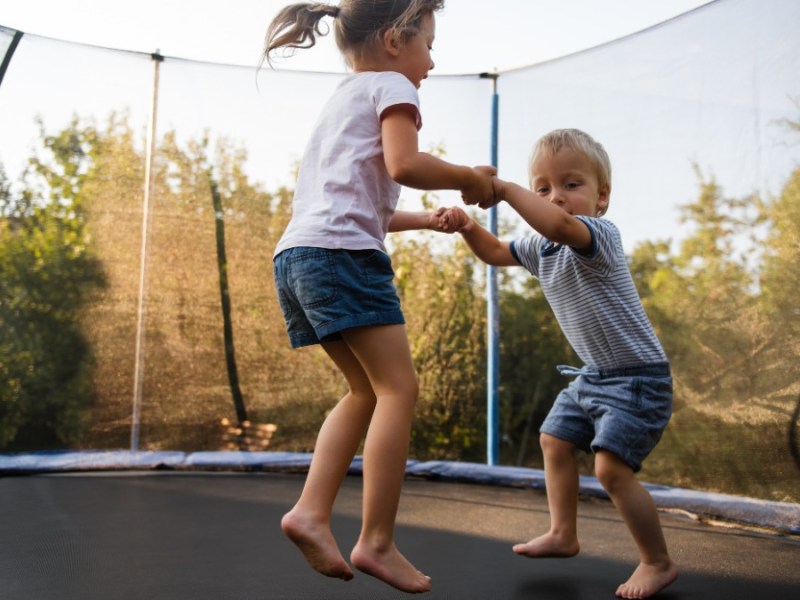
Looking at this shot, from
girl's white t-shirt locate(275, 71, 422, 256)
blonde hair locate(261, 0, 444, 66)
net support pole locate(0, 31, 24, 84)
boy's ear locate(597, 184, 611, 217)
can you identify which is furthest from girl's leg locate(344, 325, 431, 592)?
net support pole locate(0, 31, 24, 84)

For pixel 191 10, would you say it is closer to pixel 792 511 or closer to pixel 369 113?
pixel 369 113

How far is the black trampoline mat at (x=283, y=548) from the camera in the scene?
1.35m

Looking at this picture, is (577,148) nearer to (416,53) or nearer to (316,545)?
(416,53)

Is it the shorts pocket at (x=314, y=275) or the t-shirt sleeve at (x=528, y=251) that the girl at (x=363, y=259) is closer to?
the shorts pocket at (x=314, y=275)

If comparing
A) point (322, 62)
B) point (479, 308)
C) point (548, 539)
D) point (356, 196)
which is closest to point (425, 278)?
point (479, 308)

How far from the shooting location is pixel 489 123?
290cm

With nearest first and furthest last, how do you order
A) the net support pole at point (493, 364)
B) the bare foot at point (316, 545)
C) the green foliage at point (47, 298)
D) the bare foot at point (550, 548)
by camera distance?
1. the bare foot at point (316, 545)
2. the bare foot at point (550, 548)
3. the green foliage at point (47, 298)
4. the net support pole at point (493, 364)

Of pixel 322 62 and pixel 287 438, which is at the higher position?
pixel 322 62

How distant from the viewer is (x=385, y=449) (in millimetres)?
1197

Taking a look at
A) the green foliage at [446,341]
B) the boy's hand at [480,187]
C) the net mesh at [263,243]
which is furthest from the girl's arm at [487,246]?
the green foliage at [446,341]

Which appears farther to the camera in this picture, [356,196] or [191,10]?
[191,10]

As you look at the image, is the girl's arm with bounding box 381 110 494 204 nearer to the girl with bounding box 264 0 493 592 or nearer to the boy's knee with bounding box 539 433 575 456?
the girl with bounding box 264 0 493 592

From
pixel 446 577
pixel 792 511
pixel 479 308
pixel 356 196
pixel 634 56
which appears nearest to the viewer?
pixel 356 196

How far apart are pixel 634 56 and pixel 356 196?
1591 millimetres
